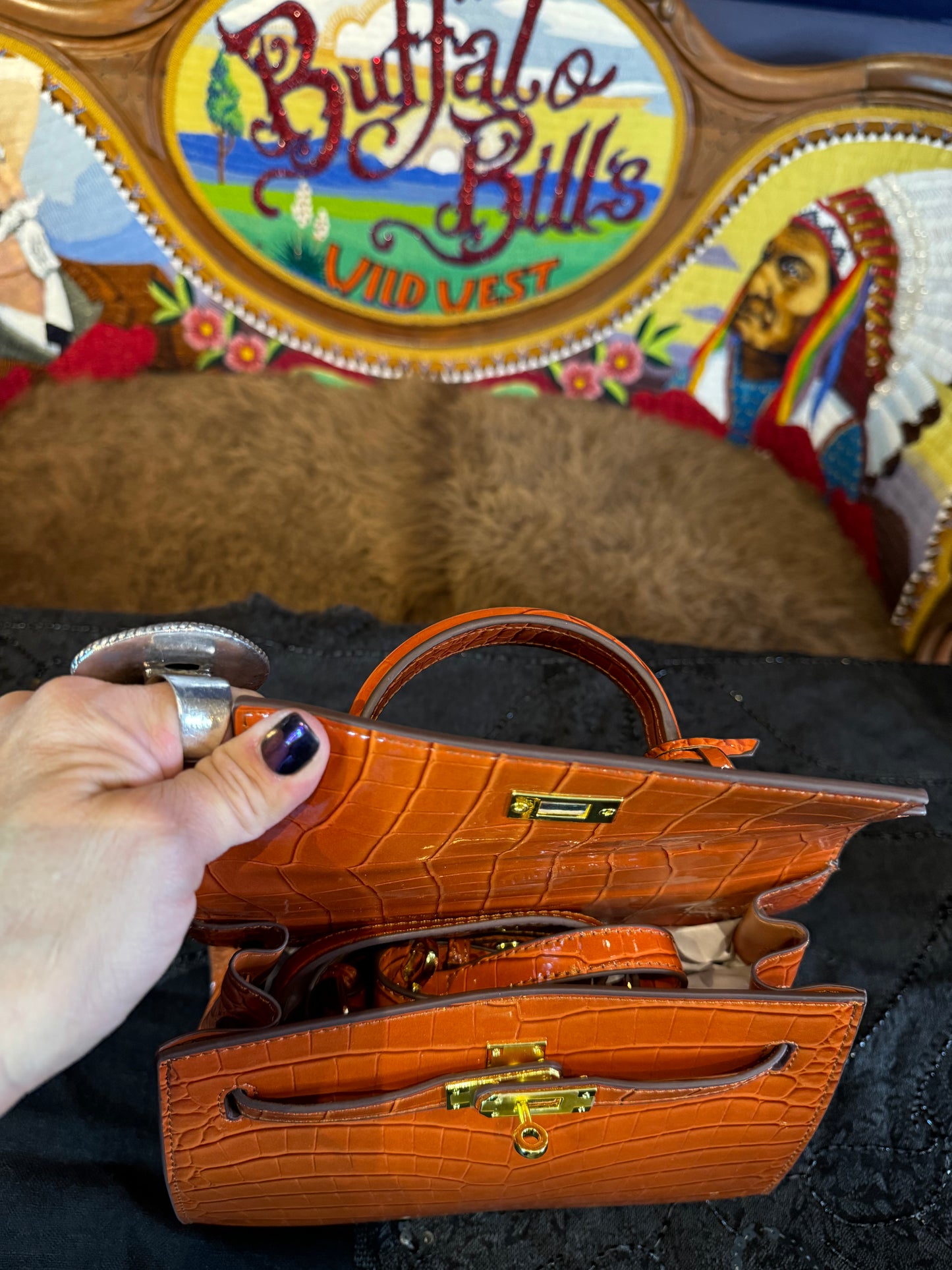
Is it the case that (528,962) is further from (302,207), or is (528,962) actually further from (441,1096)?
(302,207)

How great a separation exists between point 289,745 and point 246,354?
94cm

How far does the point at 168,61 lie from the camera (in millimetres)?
987

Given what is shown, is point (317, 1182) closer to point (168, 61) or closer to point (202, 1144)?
point (202, 1144)

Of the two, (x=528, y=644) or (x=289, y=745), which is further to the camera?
(x=528, y=644)

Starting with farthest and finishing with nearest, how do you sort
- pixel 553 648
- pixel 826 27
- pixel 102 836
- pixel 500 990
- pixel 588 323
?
pixel 588 323 < pixel 826 27 < pixel 553 648 < pixel 500 990 < pixel 102 836

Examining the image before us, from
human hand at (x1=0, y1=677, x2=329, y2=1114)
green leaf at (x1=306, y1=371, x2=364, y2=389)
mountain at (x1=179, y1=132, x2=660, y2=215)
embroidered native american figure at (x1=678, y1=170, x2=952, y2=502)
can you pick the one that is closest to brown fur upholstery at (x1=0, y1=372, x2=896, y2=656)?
green leaf at (x1=306, y1=371, x2=364, y2=389)

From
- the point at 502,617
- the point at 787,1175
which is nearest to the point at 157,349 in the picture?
the point at 502,617

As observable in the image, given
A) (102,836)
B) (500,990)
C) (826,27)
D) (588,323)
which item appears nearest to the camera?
(102,836)

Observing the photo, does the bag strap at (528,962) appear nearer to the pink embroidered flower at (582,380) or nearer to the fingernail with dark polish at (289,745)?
the fingernail with dark polish at (289,745)

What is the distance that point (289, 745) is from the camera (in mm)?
425

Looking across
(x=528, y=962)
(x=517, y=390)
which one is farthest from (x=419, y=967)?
(x=517, y=390)

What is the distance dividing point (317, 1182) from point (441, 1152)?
84 mm

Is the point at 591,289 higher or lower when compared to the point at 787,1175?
higher

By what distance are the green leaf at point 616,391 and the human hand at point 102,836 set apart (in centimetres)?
96
